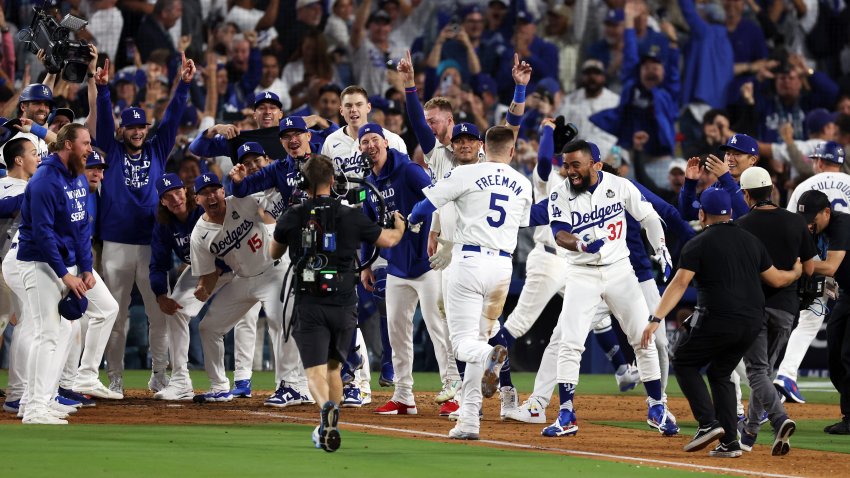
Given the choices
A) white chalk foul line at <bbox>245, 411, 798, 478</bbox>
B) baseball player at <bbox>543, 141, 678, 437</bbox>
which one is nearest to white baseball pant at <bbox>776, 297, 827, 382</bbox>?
baseball player at <bbox>543, 141, 678, 437</bbox>

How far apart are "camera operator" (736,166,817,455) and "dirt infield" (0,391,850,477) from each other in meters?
0.27

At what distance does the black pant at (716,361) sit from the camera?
753cm

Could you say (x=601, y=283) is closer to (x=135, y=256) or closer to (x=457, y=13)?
(x=135, y=256)

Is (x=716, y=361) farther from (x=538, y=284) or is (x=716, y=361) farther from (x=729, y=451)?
(x=538, y=284)

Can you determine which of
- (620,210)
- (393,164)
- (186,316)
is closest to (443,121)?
(393,164)

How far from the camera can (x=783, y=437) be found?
7.64m

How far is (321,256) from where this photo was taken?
7.33 meters

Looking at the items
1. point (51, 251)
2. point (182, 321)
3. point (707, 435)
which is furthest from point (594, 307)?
point (182, 321)

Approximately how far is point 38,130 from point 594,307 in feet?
16.7

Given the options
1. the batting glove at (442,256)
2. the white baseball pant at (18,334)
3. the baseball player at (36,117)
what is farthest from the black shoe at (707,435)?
the baseball player at (36,117)

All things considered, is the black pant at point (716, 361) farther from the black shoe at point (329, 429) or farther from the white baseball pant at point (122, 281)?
the white baseball pant at point (122, 281)

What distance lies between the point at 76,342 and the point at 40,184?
5.97 ft

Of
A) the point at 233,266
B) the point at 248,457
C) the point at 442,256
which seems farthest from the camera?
the point at 233,266

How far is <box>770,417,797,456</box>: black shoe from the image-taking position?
7570mm
